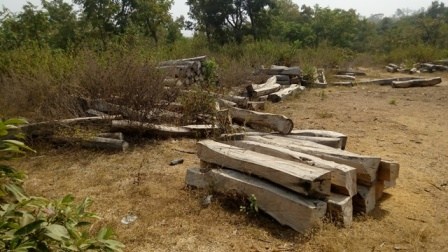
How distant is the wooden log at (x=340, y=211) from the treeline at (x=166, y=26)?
583 centimetres

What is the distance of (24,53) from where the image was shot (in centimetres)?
760

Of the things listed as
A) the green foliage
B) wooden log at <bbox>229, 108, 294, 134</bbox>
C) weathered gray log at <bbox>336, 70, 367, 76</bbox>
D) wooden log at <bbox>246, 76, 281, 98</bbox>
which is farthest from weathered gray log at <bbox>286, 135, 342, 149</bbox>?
weathered gray log at <bbox>336, 70, 367, 76</bbox>

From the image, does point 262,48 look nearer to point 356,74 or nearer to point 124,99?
point 356,74

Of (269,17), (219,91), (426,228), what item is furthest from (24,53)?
(269,17)

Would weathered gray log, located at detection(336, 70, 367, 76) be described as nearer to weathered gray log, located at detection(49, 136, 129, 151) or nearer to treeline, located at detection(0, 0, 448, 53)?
treeline, located at detection(0, 0, 448, 53)

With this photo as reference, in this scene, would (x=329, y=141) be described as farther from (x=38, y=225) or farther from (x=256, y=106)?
(x=38, y=225)

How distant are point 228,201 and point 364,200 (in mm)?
1225

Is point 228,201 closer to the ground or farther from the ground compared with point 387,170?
closer to the ground

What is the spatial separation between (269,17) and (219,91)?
12.8 m

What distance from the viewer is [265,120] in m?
5.01

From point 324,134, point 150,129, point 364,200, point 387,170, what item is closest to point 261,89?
point 150,129

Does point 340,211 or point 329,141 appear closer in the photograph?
point 340,211

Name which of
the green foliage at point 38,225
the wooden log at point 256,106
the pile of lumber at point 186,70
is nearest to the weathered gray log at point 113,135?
the pile of lumber at point 186,70

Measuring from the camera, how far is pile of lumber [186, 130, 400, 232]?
2953mm
